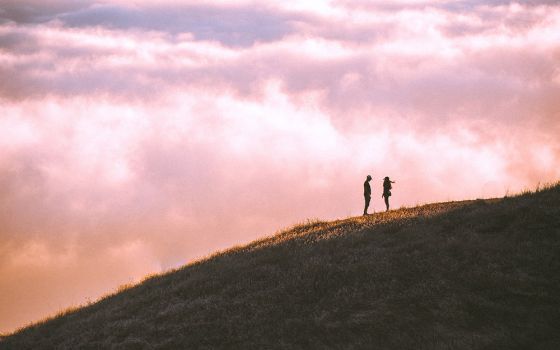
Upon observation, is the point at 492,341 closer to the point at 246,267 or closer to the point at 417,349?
the point at 417,349

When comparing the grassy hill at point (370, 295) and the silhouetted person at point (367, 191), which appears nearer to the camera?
the grassy hill at point (370, 295)

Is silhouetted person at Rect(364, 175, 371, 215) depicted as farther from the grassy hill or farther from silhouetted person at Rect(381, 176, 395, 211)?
the grassy hill

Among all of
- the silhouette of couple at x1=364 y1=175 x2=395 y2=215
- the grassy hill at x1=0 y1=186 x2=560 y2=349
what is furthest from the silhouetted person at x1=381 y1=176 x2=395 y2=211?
the grassy hill at x1=0 y1=186 x2=560 y2=349

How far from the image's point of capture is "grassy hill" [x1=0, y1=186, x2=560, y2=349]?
38.4ft

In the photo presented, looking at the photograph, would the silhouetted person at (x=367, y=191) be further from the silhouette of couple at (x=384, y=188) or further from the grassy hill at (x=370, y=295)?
the grassy hill at (x=370, y=295)

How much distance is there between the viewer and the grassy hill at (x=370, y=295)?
11.7m

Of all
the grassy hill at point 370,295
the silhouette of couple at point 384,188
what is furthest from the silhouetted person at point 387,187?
the grassy hill at point 370,295

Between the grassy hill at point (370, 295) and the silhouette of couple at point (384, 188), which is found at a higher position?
the silhouette of couple at point (384, 188)

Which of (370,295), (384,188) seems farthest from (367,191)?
(370,295)

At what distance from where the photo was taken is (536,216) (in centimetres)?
1750

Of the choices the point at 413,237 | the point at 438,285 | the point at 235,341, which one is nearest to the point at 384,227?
the point at 413,237

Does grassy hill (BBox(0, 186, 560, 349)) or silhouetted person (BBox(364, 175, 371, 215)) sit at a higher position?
silhouetted person (BBox(364, 175, 371, 215))

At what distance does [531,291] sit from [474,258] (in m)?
2.58

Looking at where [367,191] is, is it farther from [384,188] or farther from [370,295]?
[370,295]
